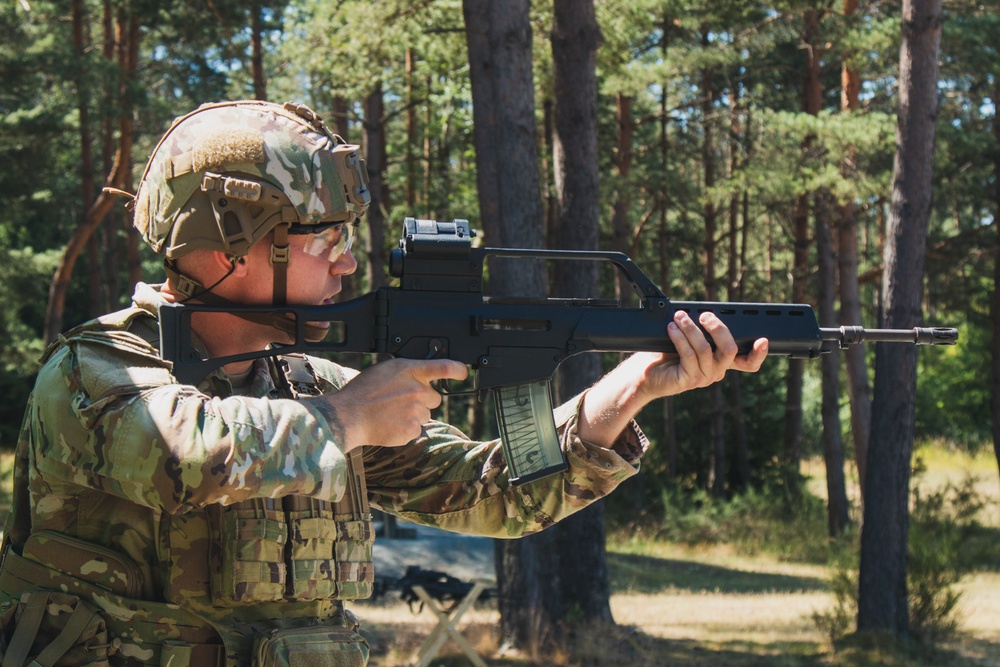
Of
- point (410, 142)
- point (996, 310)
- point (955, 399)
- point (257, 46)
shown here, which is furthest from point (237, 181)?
point (955, 399)

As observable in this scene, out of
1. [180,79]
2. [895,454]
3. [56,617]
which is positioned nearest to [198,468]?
[56,617]

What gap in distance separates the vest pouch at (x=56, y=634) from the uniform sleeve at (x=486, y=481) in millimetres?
846

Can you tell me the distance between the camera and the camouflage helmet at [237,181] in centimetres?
253

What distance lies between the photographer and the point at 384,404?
2449mm

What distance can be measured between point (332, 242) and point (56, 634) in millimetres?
1098

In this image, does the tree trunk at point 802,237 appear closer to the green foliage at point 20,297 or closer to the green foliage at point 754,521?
the green foliage at point 754,521

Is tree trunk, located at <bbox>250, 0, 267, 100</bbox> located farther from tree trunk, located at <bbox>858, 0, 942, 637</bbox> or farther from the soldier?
the soldier

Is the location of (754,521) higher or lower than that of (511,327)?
lower

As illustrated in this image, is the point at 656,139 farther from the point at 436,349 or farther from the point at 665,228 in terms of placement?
the point at 436,349

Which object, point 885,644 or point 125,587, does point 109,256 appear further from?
point 125,587

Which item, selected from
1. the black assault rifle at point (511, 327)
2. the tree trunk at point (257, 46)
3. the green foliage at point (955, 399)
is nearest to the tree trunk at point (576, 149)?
the black assault rifle at point (511, 327)

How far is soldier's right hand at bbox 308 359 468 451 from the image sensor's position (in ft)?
7.84

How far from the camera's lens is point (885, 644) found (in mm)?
11117

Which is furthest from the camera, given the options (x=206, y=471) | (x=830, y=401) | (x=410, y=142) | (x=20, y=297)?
(x=410, y=142)
